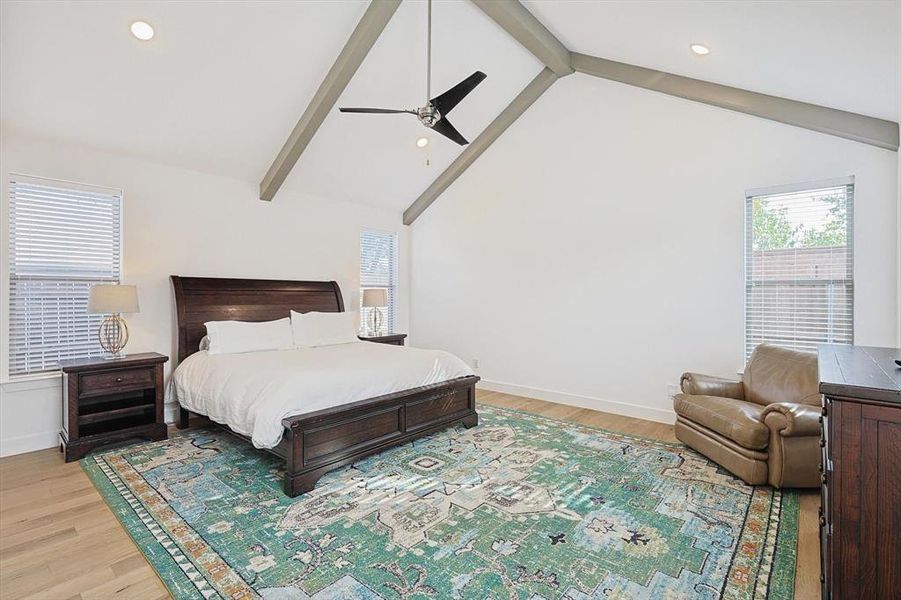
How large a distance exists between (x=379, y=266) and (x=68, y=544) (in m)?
4.94

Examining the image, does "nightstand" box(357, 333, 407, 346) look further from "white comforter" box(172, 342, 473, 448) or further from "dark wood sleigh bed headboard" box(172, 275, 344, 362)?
"white comforter" box(172, 342, 473, 448)

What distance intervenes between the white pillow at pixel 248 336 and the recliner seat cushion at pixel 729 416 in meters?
3.96

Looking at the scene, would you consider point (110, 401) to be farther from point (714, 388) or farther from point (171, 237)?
point (714, 388)

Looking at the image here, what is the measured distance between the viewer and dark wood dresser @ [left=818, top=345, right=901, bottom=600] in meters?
1.40

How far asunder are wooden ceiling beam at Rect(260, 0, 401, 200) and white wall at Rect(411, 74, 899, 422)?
7.78 ft

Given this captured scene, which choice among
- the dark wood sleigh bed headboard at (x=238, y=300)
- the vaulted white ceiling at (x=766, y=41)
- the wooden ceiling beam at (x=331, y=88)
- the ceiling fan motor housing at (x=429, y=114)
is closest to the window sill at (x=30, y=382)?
the dark wood sleigh bed headboard at (x=238, y=300)

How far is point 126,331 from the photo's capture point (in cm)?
434

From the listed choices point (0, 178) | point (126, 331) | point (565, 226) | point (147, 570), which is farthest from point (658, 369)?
point (0, 178)

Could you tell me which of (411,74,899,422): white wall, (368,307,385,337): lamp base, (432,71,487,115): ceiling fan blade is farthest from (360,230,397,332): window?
(432,71,487,115): ceiling fan blade

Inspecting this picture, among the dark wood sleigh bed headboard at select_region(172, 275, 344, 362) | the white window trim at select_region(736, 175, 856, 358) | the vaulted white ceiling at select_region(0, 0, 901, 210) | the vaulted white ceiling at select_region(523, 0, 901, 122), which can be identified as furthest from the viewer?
the dark wood sleigh bed headboard at select_region(172, 275, 344, 362)

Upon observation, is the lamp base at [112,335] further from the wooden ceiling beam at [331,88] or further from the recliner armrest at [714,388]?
the recliner armrest at [714,388]

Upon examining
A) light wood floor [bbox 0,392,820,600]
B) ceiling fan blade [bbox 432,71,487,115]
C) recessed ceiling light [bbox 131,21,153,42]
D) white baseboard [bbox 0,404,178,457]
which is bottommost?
light wood floor [bbox 0,392,820,600]

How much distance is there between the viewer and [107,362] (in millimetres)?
3809

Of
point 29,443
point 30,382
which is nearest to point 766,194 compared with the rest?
point 30,382
